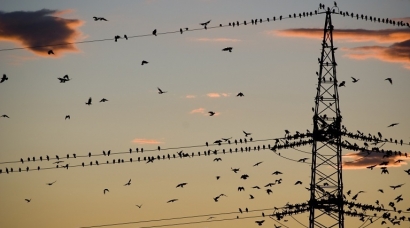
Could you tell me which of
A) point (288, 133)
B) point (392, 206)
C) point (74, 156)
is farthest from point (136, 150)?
point (392, 206)

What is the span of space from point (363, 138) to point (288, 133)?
5170 mm

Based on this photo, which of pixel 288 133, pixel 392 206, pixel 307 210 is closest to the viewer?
pixel 288 133

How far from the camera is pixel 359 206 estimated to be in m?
80.4

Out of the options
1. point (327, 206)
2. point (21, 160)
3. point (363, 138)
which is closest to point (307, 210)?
point (327, 206)

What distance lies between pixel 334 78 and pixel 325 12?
15.6ft

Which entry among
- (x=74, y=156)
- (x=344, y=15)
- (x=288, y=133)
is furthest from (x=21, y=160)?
(x=344, y=15)

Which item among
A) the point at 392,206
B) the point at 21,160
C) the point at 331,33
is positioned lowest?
the point at 392,206

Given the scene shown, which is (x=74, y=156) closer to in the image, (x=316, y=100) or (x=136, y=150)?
(x=136, y=150)

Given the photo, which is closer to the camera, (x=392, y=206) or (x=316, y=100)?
(x=316, y=100)

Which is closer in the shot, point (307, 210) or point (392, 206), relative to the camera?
point (307, 210)

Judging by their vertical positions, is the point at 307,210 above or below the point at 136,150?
below

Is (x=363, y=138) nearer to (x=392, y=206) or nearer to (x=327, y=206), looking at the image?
(x=327, y=206)

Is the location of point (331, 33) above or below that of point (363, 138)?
above

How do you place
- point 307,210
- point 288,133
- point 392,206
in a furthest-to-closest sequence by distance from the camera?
point 392,206 < point 307,210 < point 288,133
